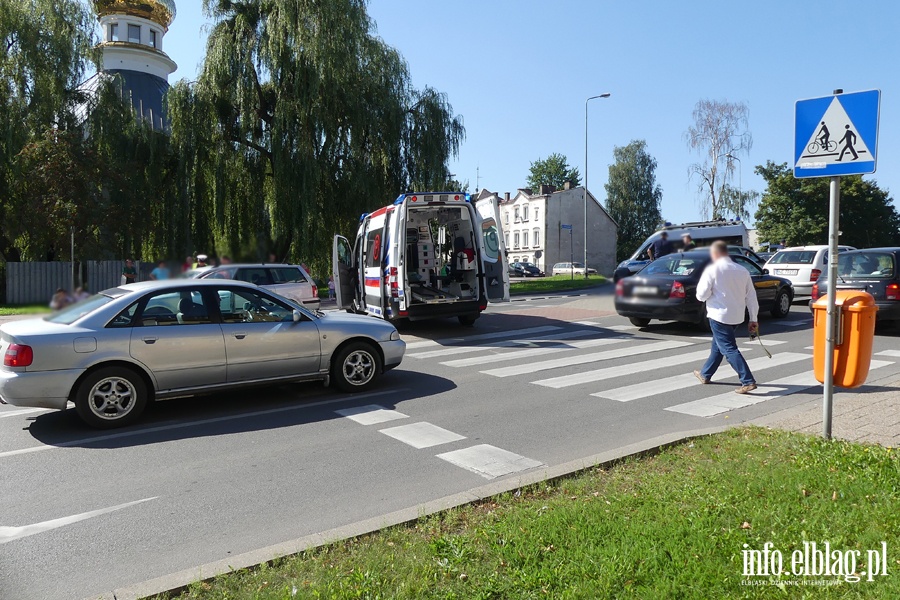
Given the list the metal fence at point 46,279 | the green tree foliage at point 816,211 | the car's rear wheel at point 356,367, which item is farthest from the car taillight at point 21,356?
the green tree foliage at point 816,211

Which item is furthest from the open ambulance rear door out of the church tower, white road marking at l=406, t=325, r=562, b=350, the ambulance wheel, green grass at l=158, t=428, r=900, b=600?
green grass at l=158, t=428, r=900, b=600

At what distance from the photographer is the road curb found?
338 cm

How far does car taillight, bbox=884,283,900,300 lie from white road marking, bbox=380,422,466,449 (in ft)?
34.0

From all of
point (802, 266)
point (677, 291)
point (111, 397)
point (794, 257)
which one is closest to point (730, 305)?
point (677, 291)

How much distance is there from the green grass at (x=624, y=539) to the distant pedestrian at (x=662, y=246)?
165 centimetres

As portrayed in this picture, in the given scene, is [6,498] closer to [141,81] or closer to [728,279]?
[728,279]

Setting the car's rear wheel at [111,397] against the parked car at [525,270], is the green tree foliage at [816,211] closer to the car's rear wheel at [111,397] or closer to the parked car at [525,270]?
the parked car at [525,270]

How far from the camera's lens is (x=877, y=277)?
12656 millimetres

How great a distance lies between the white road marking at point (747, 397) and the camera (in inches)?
284

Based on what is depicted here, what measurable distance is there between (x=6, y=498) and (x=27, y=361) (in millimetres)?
1856

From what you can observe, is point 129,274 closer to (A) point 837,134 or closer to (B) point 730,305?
(A) point 837,134

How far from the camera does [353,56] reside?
76.8 feet

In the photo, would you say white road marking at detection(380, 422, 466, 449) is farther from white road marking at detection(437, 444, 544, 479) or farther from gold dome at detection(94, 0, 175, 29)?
gold dome at detection(94, 0, 175, 29)

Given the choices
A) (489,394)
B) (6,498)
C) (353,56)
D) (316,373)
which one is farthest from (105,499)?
(353,56)
